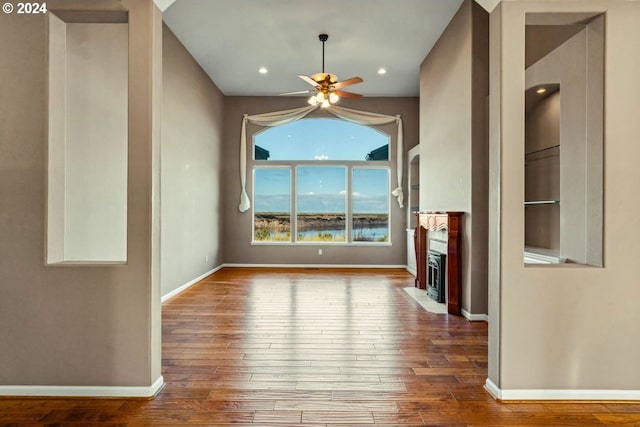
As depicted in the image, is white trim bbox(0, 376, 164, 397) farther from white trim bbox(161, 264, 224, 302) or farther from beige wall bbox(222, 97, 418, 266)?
beige wall bbox(222, 97, 418, 266)

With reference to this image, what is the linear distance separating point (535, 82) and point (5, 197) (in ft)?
14.0

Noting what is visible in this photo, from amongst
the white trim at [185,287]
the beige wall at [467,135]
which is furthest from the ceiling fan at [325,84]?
the white trim at [185,287]

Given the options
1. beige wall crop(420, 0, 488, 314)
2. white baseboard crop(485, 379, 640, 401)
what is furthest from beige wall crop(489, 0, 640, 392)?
beige wall crop(420, 0, 488, 314)

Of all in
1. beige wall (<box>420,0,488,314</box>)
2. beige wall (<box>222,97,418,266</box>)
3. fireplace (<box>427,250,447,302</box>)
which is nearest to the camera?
beige wall (<box>420,0,488,314</box>)

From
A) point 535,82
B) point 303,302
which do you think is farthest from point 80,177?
point 535,82

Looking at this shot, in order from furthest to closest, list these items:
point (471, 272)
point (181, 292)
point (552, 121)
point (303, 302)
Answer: point (181, 292) < point (303, 302) < point (471, 272) < point (552, 121)

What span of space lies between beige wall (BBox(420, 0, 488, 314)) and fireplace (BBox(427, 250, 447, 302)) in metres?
0.39

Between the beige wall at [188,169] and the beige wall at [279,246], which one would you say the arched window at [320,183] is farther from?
the beige wall at [188,169]

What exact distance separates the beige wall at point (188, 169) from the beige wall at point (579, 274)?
395 cm

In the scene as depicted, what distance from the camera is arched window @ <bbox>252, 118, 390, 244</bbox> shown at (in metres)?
7.74

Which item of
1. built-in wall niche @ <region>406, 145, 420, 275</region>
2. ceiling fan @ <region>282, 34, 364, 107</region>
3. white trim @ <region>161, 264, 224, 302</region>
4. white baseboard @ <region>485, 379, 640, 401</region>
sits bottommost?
white baseboard @ <region>485, 379, 640, 401</region>

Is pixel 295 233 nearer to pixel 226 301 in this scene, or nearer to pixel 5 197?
pixel 226 301

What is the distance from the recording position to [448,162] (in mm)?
4723

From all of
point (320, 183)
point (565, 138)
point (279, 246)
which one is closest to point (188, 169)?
point (279, 246)
